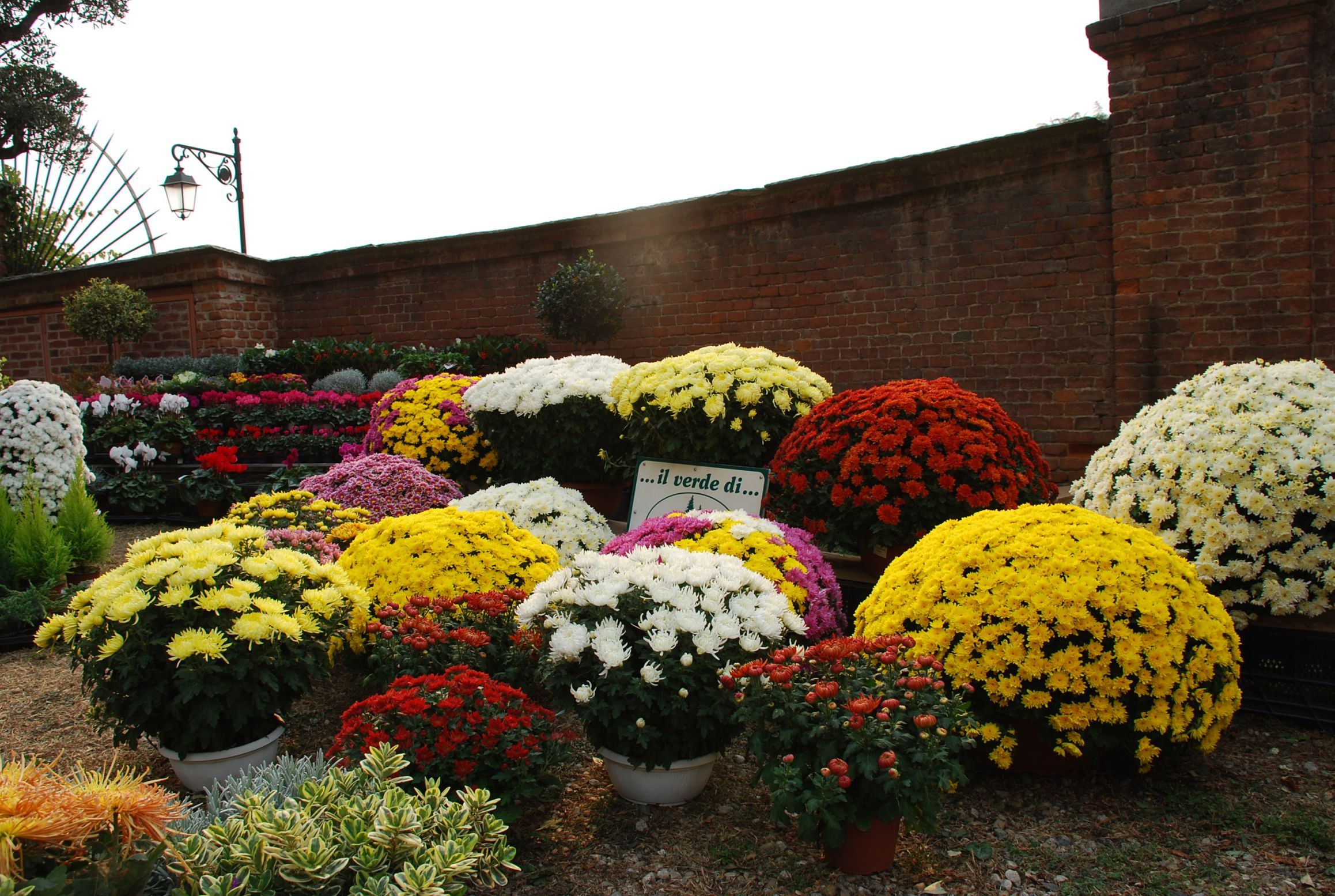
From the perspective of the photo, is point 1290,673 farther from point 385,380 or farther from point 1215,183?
point 385,380

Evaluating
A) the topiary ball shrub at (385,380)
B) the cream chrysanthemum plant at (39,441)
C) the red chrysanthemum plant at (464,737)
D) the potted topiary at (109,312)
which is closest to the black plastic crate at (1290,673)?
the red chrysanthemum plant at (464,737)

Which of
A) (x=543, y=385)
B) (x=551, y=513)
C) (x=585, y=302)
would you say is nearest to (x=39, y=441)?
(x=543, y=385)

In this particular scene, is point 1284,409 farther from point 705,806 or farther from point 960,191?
point 960,191

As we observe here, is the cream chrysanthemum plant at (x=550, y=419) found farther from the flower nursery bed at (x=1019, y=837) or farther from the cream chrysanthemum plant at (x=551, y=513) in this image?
the flower nursery bed at (x=1019, y=837)

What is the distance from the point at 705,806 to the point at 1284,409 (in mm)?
2777

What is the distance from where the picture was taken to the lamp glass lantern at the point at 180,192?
13773mm

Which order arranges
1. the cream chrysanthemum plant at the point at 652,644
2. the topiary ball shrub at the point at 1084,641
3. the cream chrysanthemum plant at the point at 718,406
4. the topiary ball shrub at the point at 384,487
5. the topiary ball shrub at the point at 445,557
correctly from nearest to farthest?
1. the cream chrysanthemum plant at the point at 652,644
2. the topiary ball shrub at the point at 1084,641
3. the topiary ball shrub at the point at 445,557
4. the cream chrysanthemum plant at the point at 718,406
5. the topiary ball shrub at the point at 384,487

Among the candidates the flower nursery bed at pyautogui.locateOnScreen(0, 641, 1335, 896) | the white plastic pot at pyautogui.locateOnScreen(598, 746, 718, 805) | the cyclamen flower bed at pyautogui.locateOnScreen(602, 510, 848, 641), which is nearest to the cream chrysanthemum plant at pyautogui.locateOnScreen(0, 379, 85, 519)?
the flower nursery bed at pyautogui.locateOnScreen(0, 641, 1335, 896)

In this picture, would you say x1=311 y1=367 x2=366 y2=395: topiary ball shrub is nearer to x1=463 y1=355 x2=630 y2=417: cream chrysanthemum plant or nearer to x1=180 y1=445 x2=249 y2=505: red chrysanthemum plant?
x1=180 y1=445 x2=249 y2=505: red chrysanthemum plant

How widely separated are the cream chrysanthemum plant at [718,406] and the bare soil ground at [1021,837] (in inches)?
86.3

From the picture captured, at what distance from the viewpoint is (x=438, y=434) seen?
662 centimetres

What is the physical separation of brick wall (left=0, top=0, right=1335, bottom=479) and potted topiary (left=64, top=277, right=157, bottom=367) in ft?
20.8

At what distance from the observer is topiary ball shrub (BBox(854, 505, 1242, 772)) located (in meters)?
2.74

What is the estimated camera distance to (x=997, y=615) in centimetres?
290
